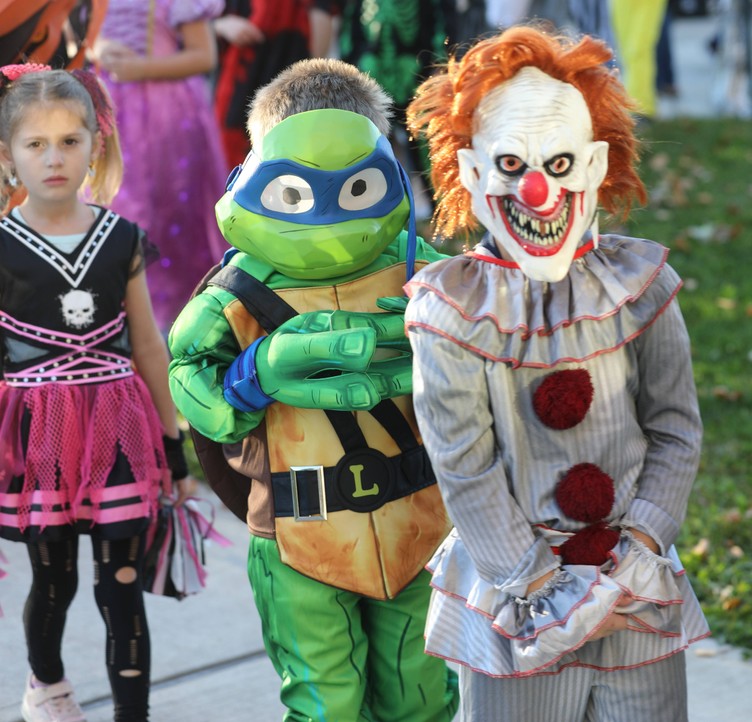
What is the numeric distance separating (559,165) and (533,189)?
0.09 meters

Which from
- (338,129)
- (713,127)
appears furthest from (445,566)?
(713,127)

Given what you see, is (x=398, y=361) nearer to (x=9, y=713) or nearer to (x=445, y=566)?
(x=445, y=566)

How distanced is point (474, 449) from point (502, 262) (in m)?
0.34

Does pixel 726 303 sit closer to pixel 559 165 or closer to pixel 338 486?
pixel 338 486

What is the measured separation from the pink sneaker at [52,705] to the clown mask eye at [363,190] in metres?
1.52

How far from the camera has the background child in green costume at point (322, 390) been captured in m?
2.67

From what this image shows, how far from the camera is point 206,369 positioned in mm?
2762

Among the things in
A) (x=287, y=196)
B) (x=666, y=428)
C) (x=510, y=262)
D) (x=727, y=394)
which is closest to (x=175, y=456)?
(x=287, y=196)

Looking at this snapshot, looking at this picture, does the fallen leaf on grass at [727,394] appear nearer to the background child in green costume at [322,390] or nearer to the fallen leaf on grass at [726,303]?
the fallen leaf on grass at [726,303]

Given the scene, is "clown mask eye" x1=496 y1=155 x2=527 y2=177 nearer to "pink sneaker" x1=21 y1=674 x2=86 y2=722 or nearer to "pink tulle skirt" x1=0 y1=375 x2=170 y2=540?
"pink tulle skirt" x1=0 y1=375 x2=170 y2=540

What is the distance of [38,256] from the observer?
124 inches

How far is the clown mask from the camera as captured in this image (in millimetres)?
2303

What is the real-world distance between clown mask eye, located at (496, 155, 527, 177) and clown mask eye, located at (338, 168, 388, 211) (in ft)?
1.50

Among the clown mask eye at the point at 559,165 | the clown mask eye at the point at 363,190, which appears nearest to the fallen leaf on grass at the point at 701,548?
the clown mask eye at the point at 363,190
